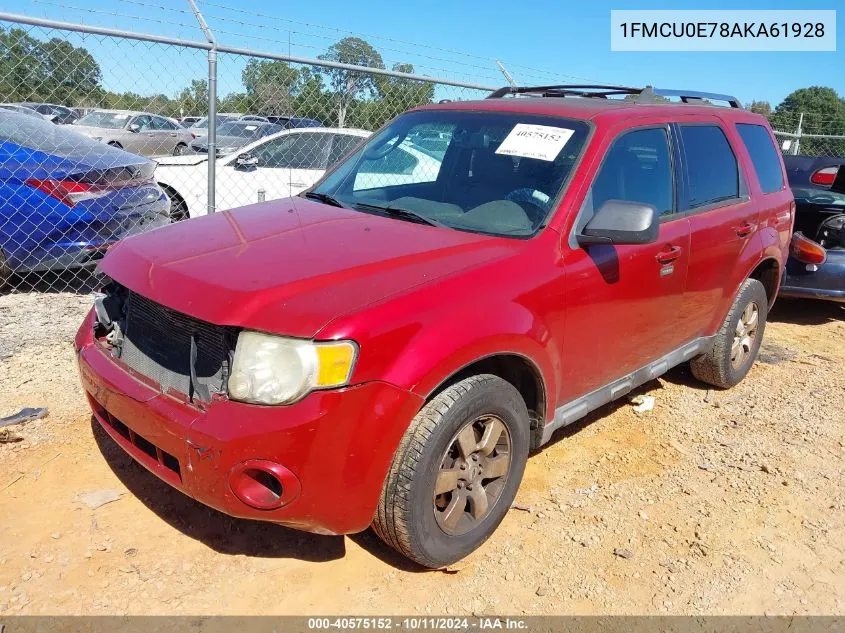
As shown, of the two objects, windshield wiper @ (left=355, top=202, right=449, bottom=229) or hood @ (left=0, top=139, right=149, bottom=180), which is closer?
windshield wiper @ (left=355, top=202, right=449, bottom=229)

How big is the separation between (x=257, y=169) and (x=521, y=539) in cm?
644

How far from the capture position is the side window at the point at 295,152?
27.6ft

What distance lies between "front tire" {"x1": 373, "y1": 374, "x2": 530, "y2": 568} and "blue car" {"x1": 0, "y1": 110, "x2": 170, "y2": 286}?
156 inches

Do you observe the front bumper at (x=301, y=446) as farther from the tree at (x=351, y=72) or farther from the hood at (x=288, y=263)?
the tree at (x=351, y=72)

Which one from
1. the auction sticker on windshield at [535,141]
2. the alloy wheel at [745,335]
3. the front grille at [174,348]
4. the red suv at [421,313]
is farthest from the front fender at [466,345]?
the alloy wheel at [745,335]

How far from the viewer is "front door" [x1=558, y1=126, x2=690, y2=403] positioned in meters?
3.09

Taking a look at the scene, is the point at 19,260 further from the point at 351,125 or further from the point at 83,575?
the point at 351,125

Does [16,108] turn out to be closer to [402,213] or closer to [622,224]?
[402,213]

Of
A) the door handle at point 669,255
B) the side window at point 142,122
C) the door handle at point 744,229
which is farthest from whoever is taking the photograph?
the side window at point 142,122

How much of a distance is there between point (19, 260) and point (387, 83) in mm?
4006

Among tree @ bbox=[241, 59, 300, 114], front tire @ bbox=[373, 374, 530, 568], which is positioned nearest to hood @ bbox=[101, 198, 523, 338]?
front tire @ bbox=[373, 374, 530, 568]

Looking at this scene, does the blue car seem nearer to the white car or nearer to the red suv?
the white car

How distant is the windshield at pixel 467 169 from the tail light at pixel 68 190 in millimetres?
2581

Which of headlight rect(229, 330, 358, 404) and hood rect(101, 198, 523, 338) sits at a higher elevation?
hood rect(101, 198, 523, 338)
